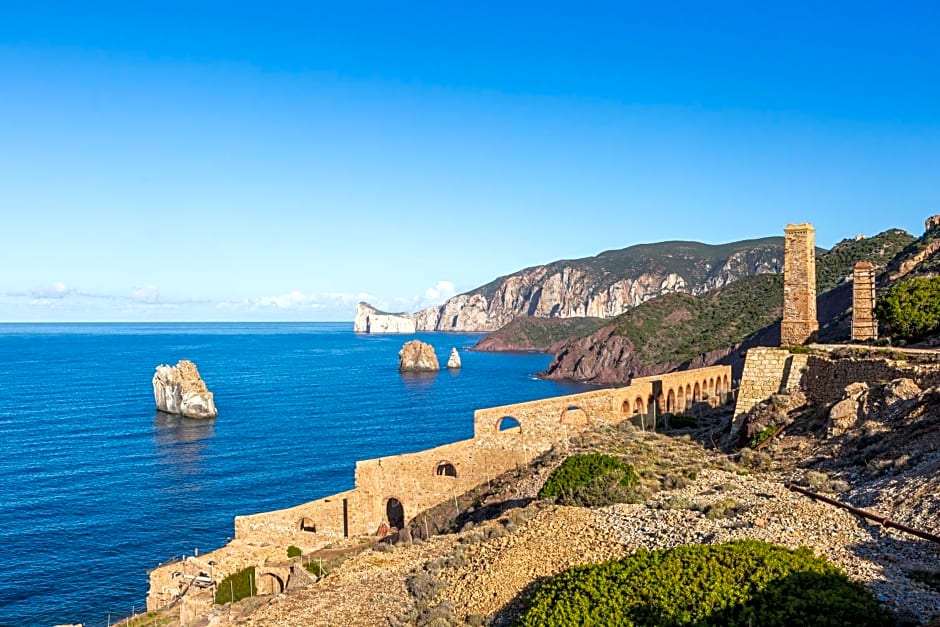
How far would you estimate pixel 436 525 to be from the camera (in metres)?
27.8

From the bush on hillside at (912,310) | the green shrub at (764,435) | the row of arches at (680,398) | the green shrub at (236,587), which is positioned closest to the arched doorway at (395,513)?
the green shrub at (236,587)

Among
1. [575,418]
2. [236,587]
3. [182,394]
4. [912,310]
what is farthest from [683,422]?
[182,394]

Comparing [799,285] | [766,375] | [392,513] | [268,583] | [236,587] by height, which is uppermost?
[799,285]

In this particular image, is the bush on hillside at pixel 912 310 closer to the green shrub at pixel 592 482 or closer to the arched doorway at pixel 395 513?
the green shrub at pixel 592 482

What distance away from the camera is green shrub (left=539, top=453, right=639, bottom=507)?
19.3m

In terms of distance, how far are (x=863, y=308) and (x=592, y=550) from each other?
19.8 meters

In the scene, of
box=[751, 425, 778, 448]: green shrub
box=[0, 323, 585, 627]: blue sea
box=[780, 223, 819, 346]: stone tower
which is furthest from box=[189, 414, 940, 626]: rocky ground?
box=[0, 323, 585, 627]: blue sea

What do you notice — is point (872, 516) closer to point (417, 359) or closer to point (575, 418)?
point (575, 418)

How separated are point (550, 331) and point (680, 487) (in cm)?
16948

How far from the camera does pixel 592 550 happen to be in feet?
48.2

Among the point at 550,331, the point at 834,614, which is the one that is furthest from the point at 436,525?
the point at 550,331

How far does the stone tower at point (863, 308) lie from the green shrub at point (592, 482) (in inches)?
500

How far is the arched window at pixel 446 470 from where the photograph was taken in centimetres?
3172

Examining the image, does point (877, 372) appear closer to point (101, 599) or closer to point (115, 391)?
point (101, 599)
